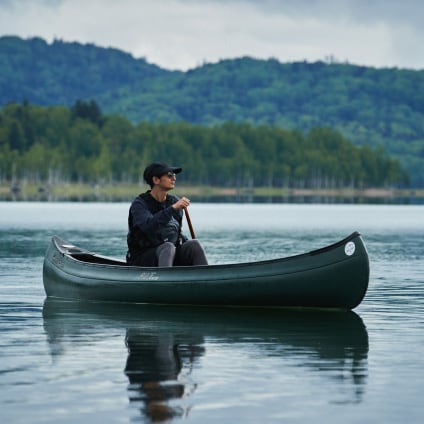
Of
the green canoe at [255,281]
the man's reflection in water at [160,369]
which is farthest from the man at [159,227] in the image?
the man's reflection in water at [160,369]

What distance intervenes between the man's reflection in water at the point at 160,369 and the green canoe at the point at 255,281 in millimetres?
2600

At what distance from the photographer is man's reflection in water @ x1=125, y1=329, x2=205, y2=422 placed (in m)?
10.9

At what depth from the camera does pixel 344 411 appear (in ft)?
35.6

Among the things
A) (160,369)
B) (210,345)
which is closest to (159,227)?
(210,345)

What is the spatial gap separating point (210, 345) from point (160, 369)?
2536 mm

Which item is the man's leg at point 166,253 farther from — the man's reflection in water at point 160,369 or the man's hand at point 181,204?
the man's reflection in water at point 160,369

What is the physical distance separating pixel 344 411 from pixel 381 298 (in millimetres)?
12688

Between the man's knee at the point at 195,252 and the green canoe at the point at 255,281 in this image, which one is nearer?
the green canoe at the point at 255,281

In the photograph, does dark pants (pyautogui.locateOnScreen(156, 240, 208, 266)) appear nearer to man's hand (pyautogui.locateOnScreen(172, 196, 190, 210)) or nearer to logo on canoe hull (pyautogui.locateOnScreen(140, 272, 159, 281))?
logo on canoe hull (pyautogui.locateOnScreen(140, 272, 159, 281))

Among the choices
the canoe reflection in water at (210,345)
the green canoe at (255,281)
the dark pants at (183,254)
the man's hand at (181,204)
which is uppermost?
the man's hand at (181,204)

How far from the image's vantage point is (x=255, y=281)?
19406 mm

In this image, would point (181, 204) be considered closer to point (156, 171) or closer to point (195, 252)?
point (156, 171)

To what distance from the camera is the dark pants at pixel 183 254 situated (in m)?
→ 19.9

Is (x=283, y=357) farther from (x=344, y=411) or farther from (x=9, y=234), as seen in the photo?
(x=9, y=234)
